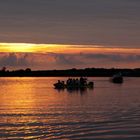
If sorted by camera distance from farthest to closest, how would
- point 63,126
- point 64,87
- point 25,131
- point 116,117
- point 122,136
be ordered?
point 64,87, point 116,117, point 63,126, point 25,131, point 122,136

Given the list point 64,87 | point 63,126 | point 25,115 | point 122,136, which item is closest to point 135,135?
point 122,136

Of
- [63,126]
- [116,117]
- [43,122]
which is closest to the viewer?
[63,126]

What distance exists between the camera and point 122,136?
93.5ft

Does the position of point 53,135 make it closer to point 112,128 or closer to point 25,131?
point 25,131

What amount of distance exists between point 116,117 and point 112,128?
6.54 m

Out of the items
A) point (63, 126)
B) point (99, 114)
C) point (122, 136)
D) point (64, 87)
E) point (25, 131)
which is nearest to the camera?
point (122, 136)

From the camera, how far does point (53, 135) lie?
94.3ft

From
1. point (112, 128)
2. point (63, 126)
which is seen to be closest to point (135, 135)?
point (112, 128)

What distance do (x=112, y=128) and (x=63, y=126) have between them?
3372mm

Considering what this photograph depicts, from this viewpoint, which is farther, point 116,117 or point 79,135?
point 116,117

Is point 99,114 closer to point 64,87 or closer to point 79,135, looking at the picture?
point 79,135

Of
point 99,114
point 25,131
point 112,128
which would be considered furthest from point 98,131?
point 99,114

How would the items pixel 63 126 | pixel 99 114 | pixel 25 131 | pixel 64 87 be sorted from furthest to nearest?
pixel 64 87, pixel 99 114, pixel 63 126, pixel 25 131

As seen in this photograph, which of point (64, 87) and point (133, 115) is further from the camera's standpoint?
point (64, 87)
